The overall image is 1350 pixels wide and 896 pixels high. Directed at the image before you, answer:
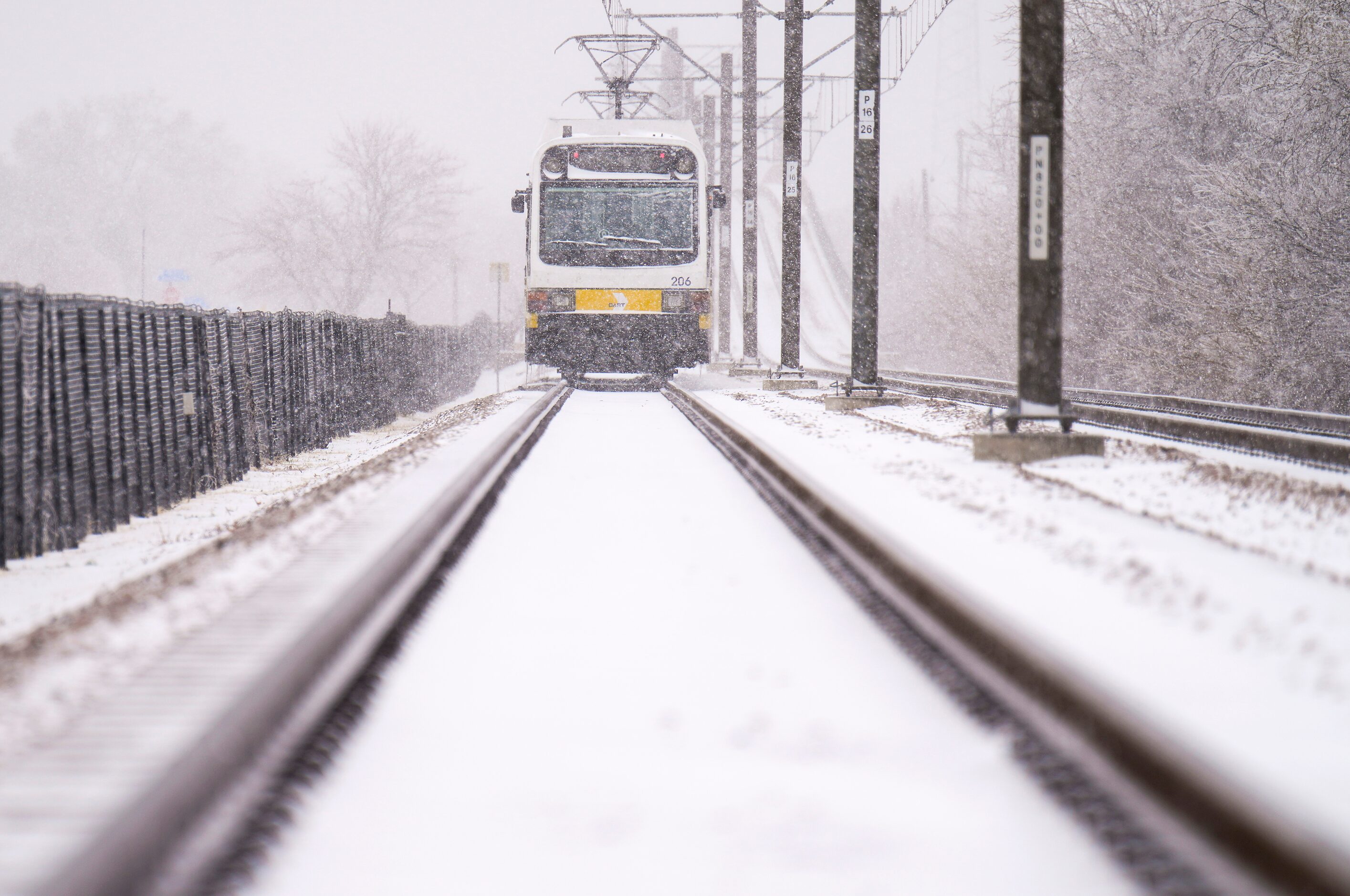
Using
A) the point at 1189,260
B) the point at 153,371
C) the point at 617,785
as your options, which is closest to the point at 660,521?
the point at 617,785

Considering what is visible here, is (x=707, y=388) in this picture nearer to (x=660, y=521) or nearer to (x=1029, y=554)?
(x=660, y=521)

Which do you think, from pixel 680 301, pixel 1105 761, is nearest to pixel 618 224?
pixel 680 301

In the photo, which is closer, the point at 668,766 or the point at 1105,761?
the point at 1105,761

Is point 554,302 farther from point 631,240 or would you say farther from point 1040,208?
point 1040,208

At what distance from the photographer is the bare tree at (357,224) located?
76.8m

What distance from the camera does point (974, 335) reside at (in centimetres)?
3284

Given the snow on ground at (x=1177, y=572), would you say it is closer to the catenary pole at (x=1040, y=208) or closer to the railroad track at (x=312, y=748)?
the railroad track at (x=312, y=748)

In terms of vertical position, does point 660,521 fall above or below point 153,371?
below

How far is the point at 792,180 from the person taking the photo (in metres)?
20.6

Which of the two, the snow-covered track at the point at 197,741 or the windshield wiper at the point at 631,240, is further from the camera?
the windshield wiper at the point at 631,240

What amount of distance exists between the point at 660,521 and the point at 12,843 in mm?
4950

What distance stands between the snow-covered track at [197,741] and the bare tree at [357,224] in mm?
73477

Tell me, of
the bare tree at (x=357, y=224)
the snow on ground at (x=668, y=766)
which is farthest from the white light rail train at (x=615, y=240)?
the bare tree at (x=357, y=224)

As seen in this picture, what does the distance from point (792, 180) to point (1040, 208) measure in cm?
1141
